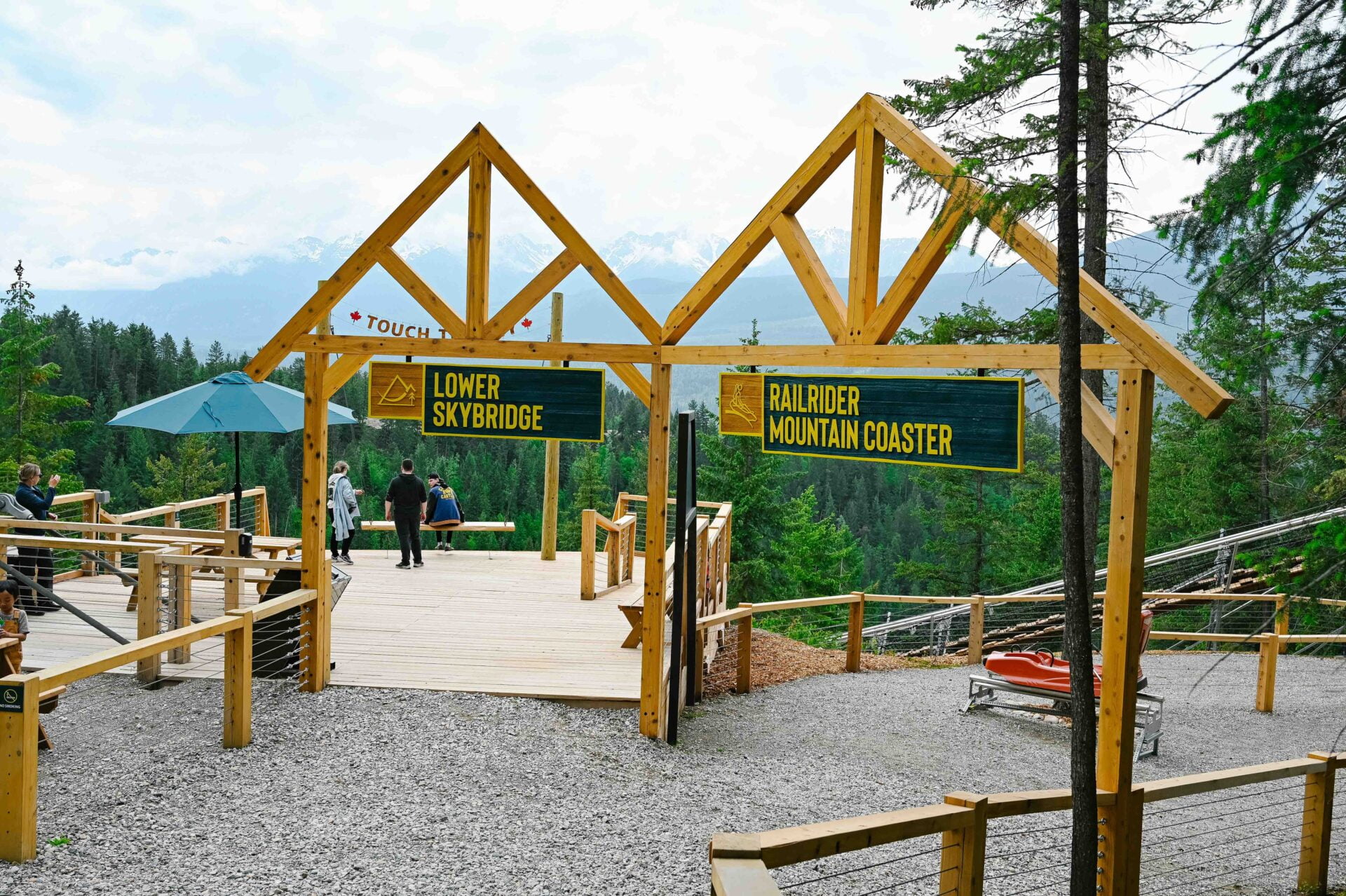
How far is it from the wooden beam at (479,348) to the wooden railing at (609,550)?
11.3 feet

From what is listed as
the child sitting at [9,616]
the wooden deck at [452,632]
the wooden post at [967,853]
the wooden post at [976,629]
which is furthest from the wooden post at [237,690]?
the wooden post at [976,629]

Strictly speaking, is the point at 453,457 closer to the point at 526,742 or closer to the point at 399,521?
the point at 399,521

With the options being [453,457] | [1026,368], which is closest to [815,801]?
[1026,368]

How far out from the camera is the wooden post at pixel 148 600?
754cm

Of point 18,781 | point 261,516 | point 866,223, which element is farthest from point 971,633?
point 18,781

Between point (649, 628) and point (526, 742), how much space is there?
1.20 meters

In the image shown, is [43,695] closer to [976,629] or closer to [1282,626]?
[976,629]

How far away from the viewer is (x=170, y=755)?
6059 millimetres

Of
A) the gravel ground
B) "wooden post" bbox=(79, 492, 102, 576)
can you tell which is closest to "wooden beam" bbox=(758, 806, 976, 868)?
the gravel ground

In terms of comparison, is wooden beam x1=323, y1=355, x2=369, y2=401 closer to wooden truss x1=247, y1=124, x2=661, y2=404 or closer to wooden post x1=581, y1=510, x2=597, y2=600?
wooden truss x1=247, y1=124, x2=661, y2=404

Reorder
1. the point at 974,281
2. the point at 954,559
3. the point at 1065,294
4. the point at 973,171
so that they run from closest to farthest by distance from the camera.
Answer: the point at 1065,294
the point at 973,171
the point at 974,281
the point at 954,559

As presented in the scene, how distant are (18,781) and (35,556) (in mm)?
6132

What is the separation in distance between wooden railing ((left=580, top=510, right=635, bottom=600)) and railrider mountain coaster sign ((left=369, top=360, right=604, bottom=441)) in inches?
130

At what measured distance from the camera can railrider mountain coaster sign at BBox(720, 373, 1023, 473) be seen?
5.64 metres
